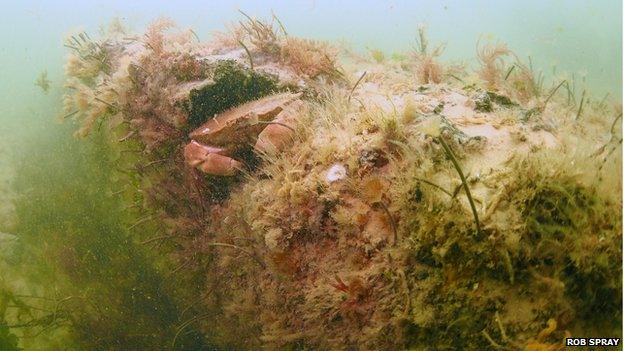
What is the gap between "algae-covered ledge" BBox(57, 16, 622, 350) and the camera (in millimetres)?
2416

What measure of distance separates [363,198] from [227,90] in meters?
2.97

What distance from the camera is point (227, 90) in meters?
5.12

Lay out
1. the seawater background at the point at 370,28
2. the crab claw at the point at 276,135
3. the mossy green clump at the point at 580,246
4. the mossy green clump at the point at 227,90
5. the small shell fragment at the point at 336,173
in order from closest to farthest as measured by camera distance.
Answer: the mossy green clump at the point at 580,246 < the small shell fragment at the point at 336,173 < the crab claw at the point at 276,135 < the mossy green clump at the point at 227,90 < the seawater background at the point at 370,28

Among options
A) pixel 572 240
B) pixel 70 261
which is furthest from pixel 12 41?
pixel 572 240

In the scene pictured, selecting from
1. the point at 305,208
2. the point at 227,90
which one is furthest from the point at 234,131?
the point at 305,208

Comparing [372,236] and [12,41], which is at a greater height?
[12,41]

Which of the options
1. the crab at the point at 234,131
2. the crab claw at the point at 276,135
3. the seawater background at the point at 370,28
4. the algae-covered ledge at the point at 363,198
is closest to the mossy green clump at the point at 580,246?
the algae-covered ledge at the point at 363,198

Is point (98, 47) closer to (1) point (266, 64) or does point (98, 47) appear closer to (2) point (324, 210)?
(1) point (266, 64)

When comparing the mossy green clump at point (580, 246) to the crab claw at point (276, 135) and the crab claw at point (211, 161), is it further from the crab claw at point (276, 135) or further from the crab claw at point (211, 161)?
the crab claw at point (211, 161)

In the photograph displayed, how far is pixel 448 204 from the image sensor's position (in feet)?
8.49

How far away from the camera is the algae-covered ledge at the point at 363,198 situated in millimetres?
2416

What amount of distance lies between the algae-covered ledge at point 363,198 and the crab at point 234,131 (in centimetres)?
3

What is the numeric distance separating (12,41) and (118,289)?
121 feet

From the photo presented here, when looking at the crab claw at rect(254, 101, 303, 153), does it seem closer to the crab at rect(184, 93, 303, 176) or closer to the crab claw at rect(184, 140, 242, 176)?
the crab at rect(184, 93, 303, 176)
